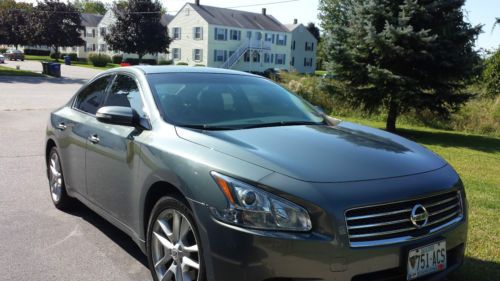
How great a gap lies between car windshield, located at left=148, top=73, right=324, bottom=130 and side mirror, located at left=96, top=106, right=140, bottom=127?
23 centimetres

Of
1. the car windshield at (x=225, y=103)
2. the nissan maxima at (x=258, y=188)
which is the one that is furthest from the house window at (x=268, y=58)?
the nissan maxima at (x=258, y=188)

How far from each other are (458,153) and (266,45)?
54134 millimetres

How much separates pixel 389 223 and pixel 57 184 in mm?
4074

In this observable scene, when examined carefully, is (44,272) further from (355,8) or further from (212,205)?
(355,8)

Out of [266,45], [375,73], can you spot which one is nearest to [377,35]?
[375,73]

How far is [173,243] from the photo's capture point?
10.6 ft

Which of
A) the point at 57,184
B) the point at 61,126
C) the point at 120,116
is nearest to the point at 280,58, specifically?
the point at 57,184

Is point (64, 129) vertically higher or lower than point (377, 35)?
lower

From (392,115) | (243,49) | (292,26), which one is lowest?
(392,115)

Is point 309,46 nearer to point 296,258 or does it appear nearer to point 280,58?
point 280,58

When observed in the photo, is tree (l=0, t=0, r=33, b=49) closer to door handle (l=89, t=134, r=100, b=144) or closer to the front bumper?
door handle (l=89, t=134, r=100, b=144)

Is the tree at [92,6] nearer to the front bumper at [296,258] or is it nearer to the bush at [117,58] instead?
the bush at [117,58]

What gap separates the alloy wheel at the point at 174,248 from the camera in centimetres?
306

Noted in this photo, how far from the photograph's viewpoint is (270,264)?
2562 millimetres
